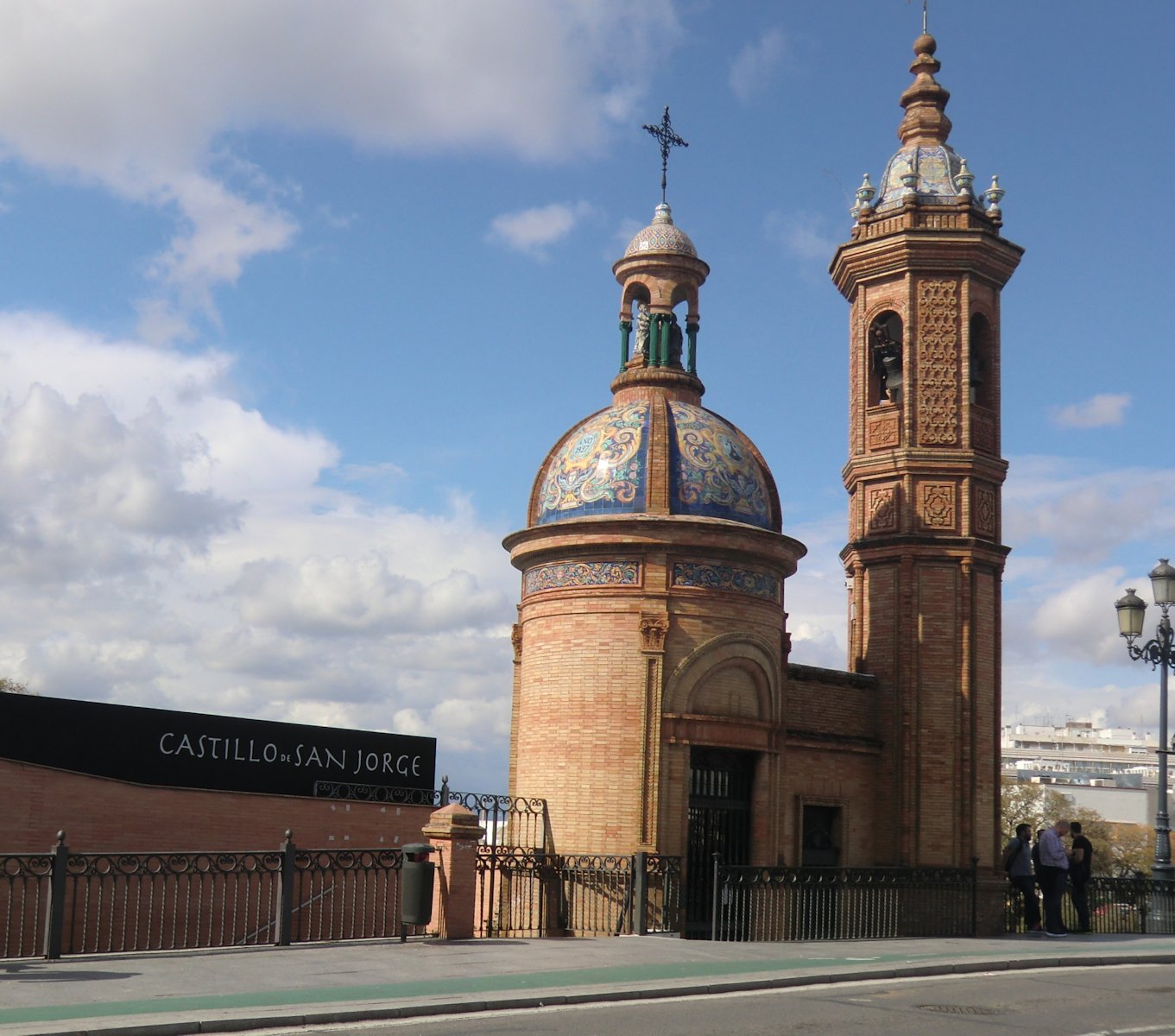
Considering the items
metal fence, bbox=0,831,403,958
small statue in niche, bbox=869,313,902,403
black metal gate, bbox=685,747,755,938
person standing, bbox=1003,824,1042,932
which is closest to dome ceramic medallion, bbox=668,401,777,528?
black metal gate, bbox=685,747,755,938

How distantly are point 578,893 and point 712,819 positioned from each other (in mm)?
2552

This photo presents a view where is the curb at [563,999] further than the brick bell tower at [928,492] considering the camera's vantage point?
No

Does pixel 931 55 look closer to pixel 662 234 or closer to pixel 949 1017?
pixel 662 234

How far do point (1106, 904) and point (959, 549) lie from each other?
6420 millimetres

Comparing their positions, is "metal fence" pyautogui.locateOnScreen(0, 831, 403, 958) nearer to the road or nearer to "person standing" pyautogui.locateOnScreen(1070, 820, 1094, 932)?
the road

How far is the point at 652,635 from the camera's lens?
21906 mm

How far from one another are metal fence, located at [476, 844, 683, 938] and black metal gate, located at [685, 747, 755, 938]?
37.8 inches

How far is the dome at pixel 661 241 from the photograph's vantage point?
25719mm

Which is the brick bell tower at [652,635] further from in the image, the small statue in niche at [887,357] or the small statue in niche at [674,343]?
the small statue in niche at [887,357]

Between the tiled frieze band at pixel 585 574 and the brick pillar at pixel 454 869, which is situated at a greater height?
the tiled frieze band at pixel 585 574

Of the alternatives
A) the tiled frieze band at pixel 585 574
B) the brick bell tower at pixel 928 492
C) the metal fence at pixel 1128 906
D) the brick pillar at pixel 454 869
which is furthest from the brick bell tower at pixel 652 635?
the metal fence at pixel 1128 906

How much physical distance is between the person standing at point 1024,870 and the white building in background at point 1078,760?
108826 mm

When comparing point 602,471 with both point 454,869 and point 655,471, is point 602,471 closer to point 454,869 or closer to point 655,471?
point 655,471

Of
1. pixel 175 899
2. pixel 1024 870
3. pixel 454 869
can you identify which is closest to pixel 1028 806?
pixel 1024 870
